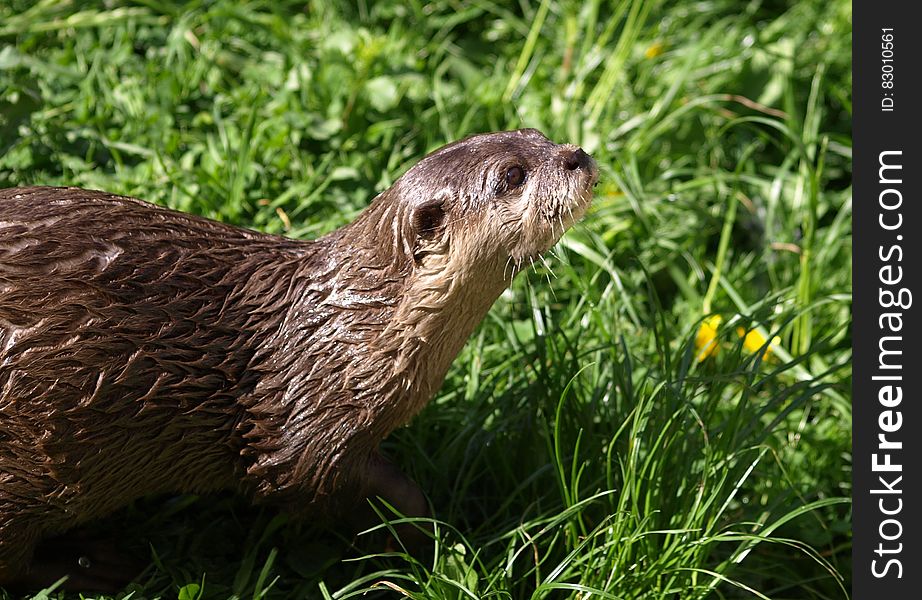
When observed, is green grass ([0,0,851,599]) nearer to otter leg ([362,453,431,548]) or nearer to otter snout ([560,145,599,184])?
otter leg ([362,453,431,548])

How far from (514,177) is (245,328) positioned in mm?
618

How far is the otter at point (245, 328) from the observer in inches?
83.7

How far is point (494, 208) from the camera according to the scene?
2.23 metres

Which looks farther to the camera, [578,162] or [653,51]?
[653,51]

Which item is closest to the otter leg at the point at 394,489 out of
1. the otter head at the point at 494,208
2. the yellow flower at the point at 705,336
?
the otter head at the point at 494,208

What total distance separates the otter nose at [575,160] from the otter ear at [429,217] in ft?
0.83

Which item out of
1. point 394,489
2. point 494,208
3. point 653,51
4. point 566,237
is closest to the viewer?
point 494,208

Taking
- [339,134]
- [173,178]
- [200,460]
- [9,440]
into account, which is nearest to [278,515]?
[200,460]

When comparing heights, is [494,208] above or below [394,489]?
above

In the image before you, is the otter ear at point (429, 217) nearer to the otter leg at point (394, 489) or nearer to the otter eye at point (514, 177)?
the otter eye at point (514, 177)

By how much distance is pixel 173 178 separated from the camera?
10.1 ft

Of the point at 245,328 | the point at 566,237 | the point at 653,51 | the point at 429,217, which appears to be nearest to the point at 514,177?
the point at 429,217

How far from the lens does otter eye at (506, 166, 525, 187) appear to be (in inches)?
88.1

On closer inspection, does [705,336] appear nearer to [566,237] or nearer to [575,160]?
[566,237]
